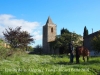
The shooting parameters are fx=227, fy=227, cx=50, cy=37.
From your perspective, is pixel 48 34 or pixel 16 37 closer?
pixel 16 37

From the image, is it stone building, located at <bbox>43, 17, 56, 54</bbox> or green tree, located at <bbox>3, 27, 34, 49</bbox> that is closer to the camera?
green tree, located at <bbox>3, 27, 34, 49</bbox>

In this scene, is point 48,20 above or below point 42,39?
above

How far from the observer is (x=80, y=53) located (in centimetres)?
1966

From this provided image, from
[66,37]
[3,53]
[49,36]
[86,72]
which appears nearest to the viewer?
[86,72]

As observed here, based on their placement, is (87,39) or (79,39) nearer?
(87,39)

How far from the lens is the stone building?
85700 mm

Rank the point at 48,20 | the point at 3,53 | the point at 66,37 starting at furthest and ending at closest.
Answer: the point at 48,20, the point at 66,37, the point at 3,53

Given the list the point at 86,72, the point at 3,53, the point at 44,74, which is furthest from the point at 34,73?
the point at 3,53

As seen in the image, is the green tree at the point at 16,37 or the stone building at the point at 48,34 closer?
the green tree at the point at 16,37

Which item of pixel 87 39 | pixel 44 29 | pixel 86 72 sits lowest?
pixel 86 72

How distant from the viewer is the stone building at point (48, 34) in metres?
85.7

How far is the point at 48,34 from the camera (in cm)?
8800

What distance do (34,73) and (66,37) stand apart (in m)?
55.6

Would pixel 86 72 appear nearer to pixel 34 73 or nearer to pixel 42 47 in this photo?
pixel 34 73
